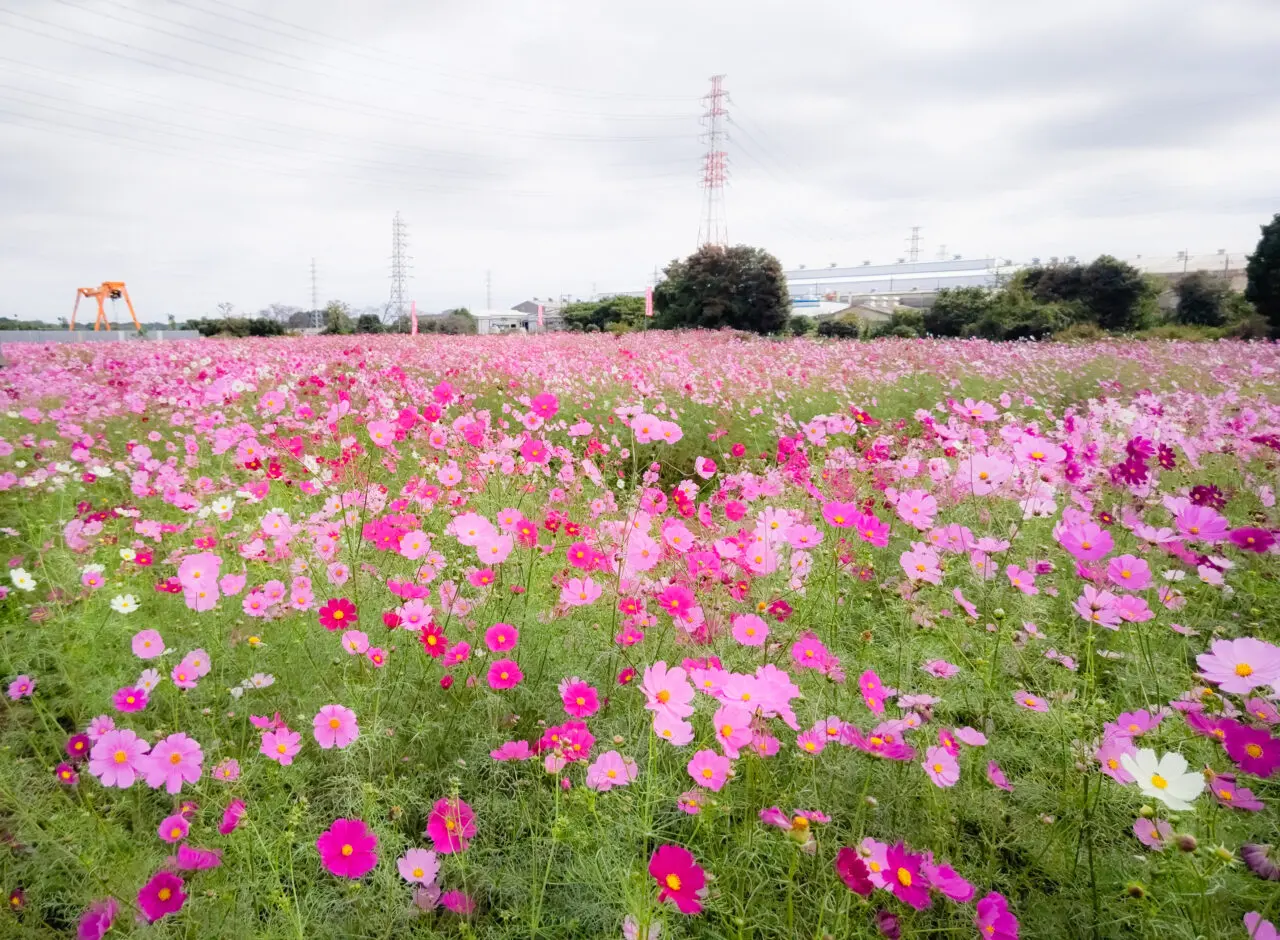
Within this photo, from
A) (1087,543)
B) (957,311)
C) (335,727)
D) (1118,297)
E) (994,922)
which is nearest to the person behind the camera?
(994,922)

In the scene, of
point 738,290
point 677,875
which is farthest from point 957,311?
point 677,875

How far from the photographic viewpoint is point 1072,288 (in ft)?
63.1

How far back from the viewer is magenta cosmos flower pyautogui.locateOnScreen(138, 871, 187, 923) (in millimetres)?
869

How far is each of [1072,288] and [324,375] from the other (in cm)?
2052

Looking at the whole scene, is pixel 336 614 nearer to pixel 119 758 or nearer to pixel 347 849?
pixel 119 758

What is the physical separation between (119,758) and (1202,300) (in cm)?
2614

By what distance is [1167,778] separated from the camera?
823 millimetres

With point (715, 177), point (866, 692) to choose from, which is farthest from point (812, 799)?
point (715, 177)

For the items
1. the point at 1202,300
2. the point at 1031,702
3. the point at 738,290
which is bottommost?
the point at 1031,702

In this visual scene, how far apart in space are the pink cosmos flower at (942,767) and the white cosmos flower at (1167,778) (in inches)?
12.4

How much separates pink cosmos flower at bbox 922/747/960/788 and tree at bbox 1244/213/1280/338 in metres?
19.6

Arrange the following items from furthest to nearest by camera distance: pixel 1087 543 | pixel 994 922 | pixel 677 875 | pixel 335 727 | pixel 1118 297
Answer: pixel 1118 297, pixel 1087 543, pixel 335 727, pixel 994 922, pixel 677 875

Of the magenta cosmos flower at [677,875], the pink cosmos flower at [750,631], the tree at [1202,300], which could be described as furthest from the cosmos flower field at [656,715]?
the tree at [1202,300]

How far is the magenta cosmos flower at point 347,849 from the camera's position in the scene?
0.89 m
